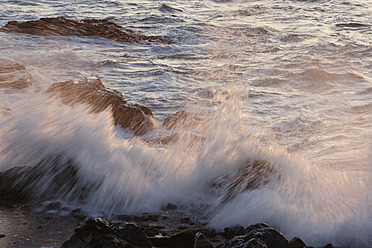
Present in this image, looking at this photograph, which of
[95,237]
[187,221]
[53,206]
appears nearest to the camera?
[95,237]

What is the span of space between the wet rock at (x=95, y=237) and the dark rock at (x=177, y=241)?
12.8 inches

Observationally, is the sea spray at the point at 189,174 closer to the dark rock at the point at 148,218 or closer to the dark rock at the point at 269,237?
the dark rock at the point at 148,218

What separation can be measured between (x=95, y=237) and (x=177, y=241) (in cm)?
58

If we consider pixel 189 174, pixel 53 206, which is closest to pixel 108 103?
pixel 189 174

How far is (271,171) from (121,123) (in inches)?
64.0

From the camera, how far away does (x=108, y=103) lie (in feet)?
15.9

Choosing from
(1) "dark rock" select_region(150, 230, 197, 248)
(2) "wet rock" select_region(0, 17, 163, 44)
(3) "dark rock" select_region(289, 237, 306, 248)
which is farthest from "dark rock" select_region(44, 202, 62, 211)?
(2) "wet rock" select_region(0, 17, 163, 44)

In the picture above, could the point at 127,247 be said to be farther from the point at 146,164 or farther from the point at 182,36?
the point at 182,36

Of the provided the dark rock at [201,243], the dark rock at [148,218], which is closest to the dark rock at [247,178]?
the dark rock at [148,218]

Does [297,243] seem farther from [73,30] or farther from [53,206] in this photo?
[73,30]

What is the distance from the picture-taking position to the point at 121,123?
463cm

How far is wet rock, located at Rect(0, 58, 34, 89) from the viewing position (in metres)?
5.43

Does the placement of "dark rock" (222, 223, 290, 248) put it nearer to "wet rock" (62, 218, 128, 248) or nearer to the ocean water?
the ocean water

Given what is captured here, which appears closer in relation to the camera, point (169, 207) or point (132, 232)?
point (132, 232)
